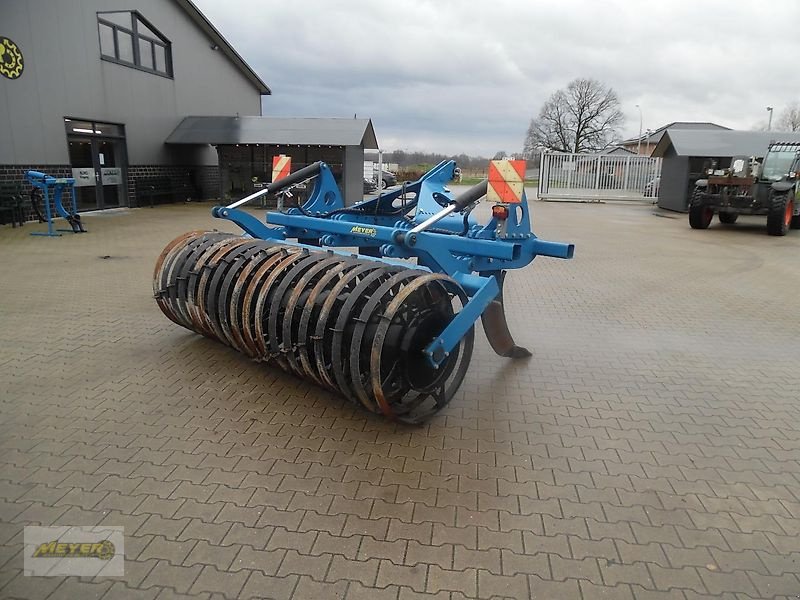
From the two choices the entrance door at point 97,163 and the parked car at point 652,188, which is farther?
the parked car at point 652,188

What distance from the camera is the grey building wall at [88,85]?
1343 centimetres

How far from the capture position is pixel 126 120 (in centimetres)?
1761

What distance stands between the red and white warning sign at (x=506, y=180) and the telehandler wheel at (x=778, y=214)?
1228 cm

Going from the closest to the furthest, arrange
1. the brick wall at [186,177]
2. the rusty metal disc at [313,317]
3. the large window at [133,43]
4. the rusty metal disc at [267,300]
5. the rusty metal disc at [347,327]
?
the rusty metal disc at [347,327], the rusty metal disc at [313,317], the rusty metal disc at [267,300], the large window at [133,43], the brick wall at [186,177]

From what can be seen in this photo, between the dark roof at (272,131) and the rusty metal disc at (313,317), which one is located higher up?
the dark roof at (272,131)

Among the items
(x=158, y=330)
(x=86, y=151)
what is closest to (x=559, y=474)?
(x=158, y=330)

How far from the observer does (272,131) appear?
774 inches

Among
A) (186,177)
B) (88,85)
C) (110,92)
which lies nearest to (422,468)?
(88,85)

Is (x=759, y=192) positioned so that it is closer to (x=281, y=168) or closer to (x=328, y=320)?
(x=281, y=168)

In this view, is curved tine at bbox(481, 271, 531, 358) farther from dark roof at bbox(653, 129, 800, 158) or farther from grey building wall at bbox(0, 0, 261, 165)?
dark roof at bbox(653, 129, 800, 158)

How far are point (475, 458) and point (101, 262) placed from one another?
810 cm

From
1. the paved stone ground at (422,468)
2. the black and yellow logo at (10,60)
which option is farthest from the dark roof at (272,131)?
the paved stone ground at (422,468)

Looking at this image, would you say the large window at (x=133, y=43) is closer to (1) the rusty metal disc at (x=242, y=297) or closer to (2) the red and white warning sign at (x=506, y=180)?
(1) the rusty metal disc at (x=242, y=297)

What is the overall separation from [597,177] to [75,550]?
2741cm
